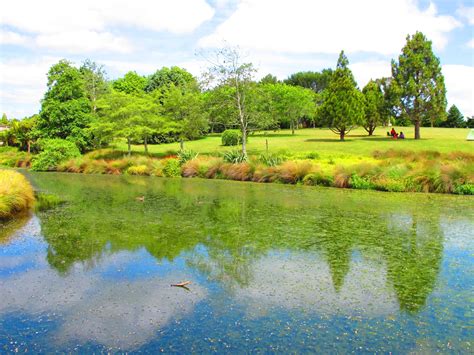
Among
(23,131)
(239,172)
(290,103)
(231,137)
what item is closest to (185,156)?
(239,172)

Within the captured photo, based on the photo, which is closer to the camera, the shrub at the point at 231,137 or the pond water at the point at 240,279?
the pond water at the point at 240,279

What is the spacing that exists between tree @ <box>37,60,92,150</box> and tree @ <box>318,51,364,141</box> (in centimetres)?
2212

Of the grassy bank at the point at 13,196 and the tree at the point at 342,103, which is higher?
the tree at the point at 342,103

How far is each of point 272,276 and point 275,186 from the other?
15067mm

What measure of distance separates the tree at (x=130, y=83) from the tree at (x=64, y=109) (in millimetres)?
23214

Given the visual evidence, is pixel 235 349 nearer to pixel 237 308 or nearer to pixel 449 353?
pixel 237 308

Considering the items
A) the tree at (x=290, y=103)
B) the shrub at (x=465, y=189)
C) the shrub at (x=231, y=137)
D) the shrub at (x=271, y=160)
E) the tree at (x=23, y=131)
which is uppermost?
the tree at (x=290, y=103)

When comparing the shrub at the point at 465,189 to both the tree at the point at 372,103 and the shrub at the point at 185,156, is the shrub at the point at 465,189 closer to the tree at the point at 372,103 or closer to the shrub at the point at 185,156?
the shrub at the point at 185,156

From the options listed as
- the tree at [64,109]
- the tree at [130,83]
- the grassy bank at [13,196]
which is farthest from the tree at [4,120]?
the grassy bank at [13,196]

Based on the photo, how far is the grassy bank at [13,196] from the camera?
1523 cm

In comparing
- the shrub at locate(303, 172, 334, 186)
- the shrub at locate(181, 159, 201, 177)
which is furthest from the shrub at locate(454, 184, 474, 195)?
the shrub at locate(181, 159, 201, 177)

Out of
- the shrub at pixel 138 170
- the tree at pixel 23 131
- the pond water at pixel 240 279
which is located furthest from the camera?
the tree at pixel 23 131

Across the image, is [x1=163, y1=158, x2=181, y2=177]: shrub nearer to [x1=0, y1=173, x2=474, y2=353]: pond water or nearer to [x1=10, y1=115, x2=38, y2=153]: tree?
[x1=0, y1=173, x2=474, y2=353]: pond water

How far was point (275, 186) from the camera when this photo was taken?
78.3ft
